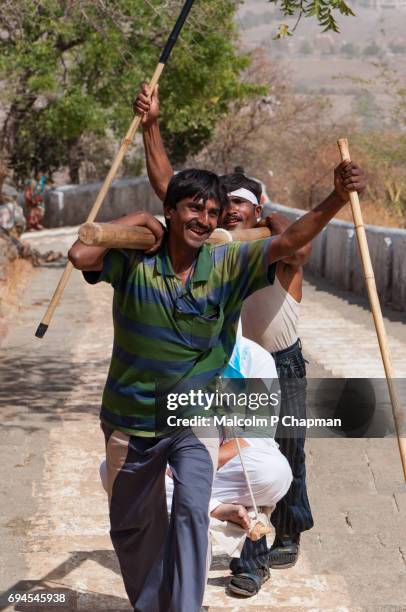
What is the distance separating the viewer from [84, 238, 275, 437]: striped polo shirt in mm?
4316

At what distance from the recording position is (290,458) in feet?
18.1

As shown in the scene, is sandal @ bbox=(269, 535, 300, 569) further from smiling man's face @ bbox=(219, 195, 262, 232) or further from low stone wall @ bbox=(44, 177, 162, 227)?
low stone wall @ bbox=(44, 177, 162, 227)

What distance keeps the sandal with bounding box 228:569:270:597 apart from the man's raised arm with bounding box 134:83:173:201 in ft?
5.59

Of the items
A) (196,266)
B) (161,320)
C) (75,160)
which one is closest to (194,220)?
(196,266)

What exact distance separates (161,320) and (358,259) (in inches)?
523

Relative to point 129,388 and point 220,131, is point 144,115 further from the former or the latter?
point 220,131

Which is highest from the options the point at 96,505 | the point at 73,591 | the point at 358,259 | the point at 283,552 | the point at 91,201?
the point at 73,591

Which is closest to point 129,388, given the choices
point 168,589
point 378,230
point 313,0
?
point 168,589

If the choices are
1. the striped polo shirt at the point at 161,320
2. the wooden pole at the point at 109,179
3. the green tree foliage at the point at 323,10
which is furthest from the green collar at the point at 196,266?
the green tree foliage at the point at 323,10

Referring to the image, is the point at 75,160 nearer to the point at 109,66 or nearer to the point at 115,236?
the point at 109,66

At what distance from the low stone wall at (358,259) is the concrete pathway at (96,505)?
3538 mm

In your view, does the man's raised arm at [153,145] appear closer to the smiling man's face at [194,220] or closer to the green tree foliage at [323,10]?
the smiling man's face at [194,220]

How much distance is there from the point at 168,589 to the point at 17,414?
4.81m

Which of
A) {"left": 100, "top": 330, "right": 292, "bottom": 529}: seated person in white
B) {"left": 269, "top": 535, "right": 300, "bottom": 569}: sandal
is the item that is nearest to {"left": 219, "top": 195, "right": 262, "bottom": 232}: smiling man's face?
{"left": 100, "top": 330, "right": 292, "bottom": 529}: seated person in white
